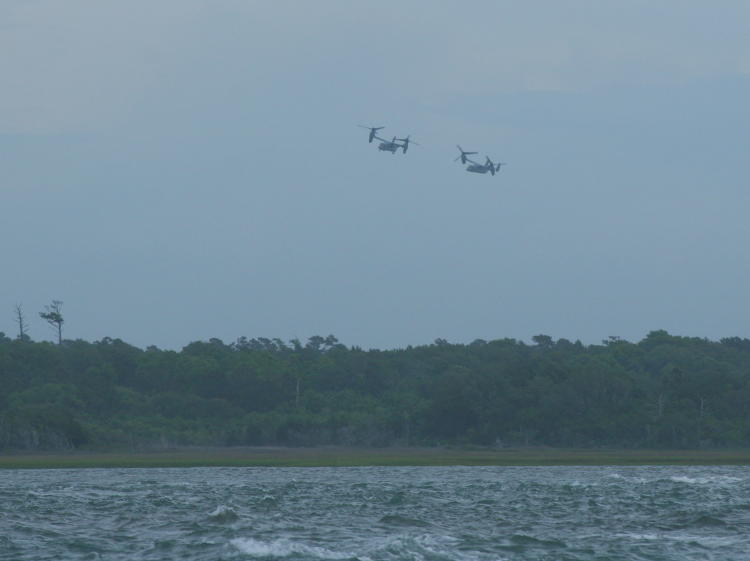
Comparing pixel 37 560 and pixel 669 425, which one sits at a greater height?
pixel 669 425

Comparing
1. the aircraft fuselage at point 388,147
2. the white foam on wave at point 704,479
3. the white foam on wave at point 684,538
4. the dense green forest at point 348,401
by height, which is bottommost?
the white foam on wave at point 684,538

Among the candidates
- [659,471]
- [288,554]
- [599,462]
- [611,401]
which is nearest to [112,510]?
[288,554]

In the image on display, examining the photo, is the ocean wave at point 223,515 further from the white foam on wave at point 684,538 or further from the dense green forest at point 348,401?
the dense green forest at point 348,401

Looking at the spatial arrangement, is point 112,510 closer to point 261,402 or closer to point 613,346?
point 261,402

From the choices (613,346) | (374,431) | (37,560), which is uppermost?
(613,346)

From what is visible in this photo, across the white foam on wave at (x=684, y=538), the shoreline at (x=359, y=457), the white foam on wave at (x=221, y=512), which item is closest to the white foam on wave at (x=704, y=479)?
the shoreline at (x=359, y=457)

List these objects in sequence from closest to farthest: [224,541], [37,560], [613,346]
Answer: [37,560] < [224,541] < [613,346]

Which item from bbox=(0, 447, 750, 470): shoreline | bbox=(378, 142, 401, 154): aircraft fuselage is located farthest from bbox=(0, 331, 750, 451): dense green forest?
bbox=(378, 142, 401, 154): aircraft fuselage

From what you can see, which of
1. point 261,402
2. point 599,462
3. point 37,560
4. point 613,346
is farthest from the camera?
point 613,346
